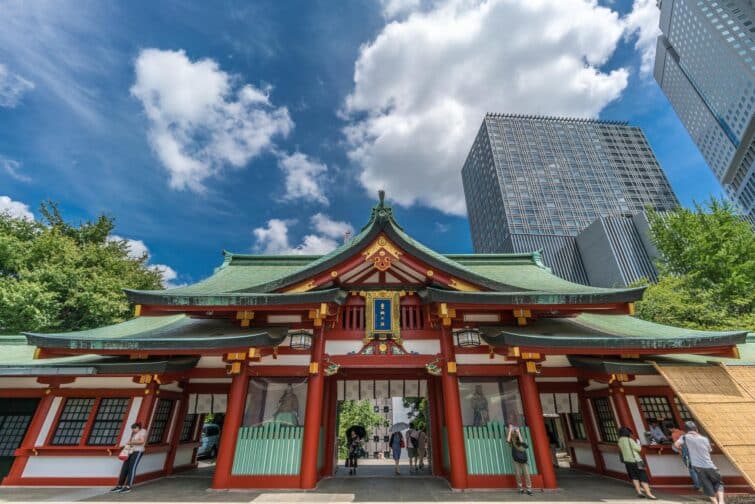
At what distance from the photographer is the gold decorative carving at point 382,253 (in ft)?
32.8

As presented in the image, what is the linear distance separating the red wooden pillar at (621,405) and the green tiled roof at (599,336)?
157 centimetres

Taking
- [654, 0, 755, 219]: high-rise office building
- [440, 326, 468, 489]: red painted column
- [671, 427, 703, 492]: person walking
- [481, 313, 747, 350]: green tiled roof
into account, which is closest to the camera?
A: [671, 427, 703, 492]: person walking

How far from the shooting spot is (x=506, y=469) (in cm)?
886

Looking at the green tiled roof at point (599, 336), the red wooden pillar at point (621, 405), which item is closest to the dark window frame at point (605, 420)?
the red wooden pillar at point (621, 405)

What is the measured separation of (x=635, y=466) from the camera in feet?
26.6

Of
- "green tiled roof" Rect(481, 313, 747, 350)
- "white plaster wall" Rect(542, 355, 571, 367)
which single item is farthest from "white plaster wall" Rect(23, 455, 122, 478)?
"white plaster wall" Rect(542, 355, 571, 367)

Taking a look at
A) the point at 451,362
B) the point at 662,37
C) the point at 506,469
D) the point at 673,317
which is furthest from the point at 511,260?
the point at 662,37

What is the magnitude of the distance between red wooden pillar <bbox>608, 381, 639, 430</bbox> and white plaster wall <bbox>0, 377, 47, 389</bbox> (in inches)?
699

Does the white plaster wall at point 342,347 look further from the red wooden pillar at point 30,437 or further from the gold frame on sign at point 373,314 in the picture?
the red wooden pillar at point 30,437

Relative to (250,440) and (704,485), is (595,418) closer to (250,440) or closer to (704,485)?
(704,485)

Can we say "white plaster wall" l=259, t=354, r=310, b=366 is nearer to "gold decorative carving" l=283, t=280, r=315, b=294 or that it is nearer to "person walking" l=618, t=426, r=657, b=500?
"gold decorative carving" l=283, t=280, r=315, b=294

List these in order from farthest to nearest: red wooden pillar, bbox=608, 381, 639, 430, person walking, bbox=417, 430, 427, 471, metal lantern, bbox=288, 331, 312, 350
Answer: person walking, bbox=417, 430, 427, 471, metal lantern, bbox=288, 331, 312, 350, red wooden pillar, bbox=608, 381, 639, 430

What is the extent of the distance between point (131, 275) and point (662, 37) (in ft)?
460

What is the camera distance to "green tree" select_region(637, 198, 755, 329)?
1948 cm
